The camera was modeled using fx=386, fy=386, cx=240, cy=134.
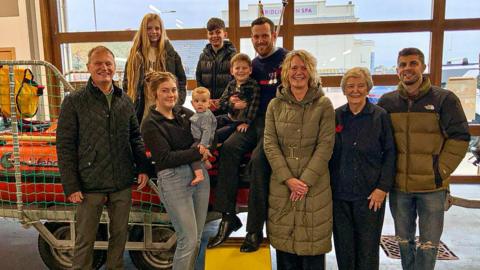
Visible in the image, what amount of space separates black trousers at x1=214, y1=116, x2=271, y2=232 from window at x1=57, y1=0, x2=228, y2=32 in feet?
11.0

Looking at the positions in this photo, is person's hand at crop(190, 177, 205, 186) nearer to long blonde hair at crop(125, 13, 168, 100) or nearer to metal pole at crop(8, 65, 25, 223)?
long blonde hair at crop(125, 13, 168, 100)

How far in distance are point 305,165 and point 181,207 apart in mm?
764

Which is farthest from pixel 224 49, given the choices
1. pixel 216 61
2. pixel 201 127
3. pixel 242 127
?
pixel 201 127

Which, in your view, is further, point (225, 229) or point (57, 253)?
point (57, 253)

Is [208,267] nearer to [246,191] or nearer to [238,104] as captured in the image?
[246,191]

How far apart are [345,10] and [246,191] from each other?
3.73 metres

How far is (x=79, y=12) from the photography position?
5.77 meters

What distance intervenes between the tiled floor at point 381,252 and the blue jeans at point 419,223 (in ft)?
2.48

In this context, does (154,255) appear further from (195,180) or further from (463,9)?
(463,9)

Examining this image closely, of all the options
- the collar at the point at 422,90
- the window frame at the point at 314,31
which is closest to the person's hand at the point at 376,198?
the collar at the point at 422,90

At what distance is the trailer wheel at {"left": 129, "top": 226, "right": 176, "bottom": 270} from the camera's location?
2.98 meters

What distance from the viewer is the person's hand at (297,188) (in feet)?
7.18

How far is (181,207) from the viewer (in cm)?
226

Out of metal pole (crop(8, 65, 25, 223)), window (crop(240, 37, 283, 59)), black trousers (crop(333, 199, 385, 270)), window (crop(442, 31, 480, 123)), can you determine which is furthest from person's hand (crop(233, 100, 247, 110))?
window (crop(442, 31, 480, 123))
